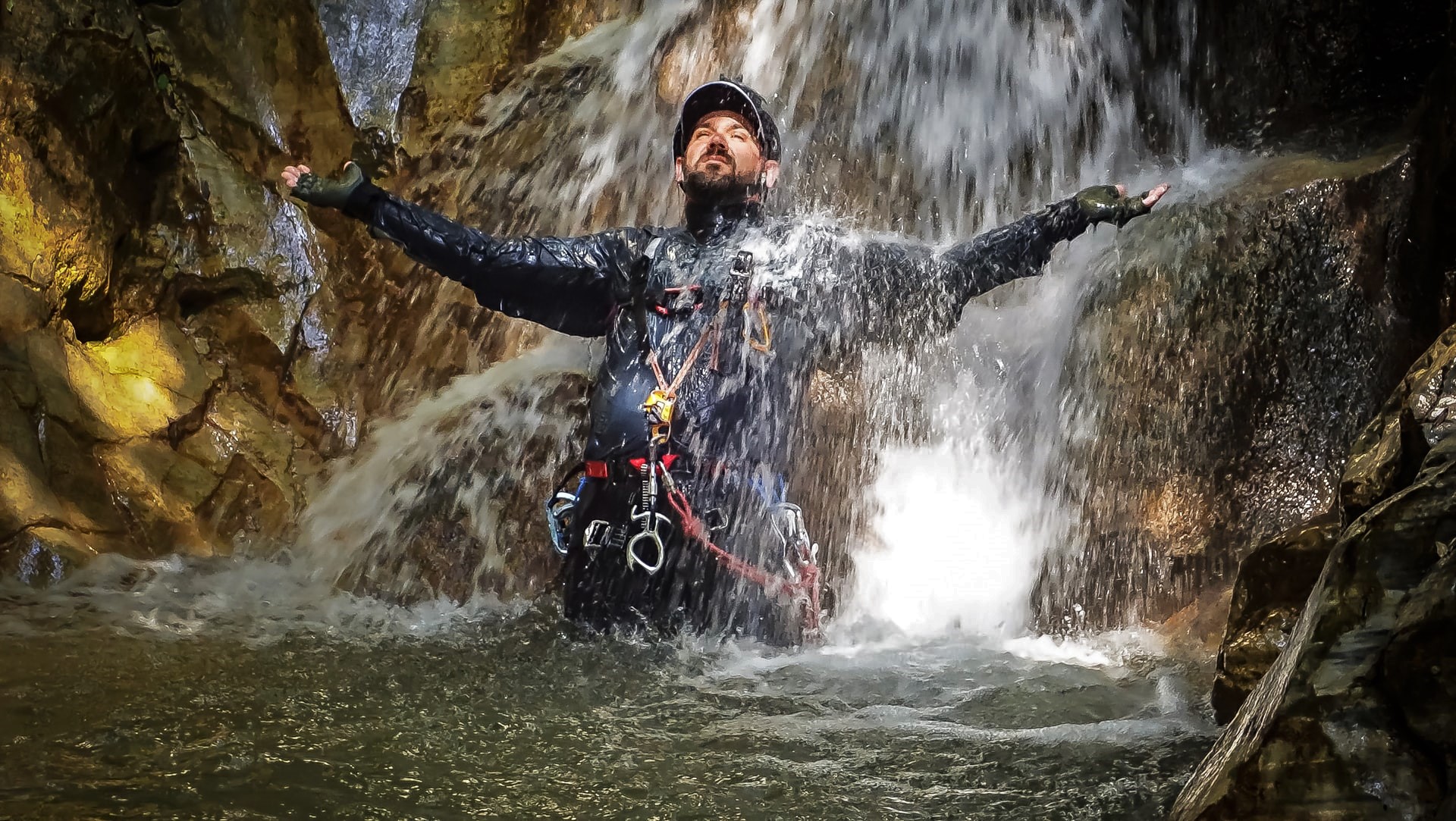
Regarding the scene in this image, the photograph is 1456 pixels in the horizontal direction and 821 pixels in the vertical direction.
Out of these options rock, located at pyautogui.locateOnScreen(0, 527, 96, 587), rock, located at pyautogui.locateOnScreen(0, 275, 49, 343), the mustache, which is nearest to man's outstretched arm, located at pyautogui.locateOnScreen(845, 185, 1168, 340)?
the mustache

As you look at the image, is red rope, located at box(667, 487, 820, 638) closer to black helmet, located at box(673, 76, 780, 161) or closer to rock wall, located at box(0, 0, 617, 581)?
black helmet, located at box(673, 76, 780, 161)

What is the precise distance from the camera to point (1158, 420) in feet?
14.7

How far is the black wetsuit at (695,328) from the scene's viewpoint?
4102mm

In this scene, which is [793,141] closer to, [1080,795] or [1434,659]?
[1080,795]

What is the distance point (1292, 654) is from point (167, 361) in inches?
199

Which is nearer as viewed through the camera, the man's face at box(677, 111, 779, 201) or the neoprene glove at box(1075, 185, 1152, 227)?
the neoprene glove at box(1075, 185, 1152, 227)

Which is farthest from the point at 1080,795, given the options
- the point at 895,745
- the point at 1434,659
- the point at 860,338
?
the point at 860,338

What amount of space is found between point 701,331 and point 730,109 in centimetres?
110

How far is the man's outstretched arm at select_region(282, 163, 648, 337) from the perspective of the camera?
395 cm

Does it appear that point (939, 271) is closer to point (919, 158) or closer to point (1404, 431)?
point (919, 158)

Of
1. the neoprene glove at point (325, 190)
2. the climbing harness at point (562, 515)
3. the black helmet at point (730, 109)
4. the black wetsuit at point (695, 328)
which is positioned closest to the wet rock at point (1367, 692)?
the black wetsuit at point (695, 328)

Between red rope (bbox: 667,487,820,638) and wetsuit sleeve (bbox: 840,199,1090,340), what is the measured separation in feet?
4.39

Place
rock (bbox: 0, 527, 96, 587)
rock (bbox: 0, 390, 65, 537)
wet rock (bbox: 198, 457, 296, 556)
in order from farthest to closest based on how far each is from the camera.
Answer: wet rock (bbox: 198, 457, 296, 556) → rock (bbox: 0, 390, 65, 537) → rock (bbox: 0, 527, 96, 587)

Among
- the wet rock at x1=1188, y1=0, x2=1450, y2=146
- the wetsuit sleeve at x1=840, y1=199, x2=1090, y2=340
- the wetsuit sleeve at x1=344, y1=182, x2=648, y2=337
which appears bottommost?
the wetsuit sleeve at x1=344, y1=182, x2=648, y2=337
